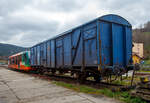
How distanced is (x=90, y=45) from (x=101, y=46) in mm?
755

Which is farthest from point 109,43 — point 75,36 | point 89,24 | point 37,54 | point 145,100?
point 37,54

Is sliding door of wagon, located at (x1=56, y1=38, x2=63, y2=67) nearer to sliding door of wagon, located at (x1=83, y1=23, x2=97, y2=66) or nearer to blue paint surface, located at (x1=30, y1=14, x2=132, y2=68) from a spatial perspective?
blue paint surface, located at (x1=30, y1=14, x2=132, y2=68)

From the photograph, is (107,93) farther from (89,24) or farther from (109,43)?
(89,24)

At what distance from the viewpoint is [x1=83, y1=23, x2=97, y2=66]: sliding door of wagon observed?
6.99 meters

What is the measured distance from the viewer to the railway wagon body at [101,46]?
671 cm

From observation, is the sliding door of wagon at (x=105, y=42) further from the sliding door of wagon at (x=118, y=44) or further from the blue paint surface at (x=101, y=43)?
the sliding door of wagon at (x=118, y=44)

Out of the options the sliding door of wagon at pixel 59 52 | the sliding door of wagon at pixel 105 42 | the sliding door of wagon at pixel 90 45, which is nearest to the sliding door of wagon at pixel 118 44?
the sliding door of wagon at pixel 105 42

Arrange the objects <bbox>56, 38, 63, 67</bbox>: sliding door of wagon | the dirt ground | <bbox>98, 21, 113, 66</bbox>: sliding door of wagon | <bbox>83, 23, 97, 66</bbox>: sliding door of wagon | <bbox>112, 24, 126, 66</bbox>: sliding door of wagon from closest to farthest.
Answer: the dirt ground → <bbox>98, 21, 113, 66</bbox>: sliding door of wagon → <bbox>83, 23, 97, 66</bbox>: sliding door of wagon → <bbox>112, 24, 126, 66</bbox>: sliding door of wagon → <bbox>56, 38, 63, 67</bbox>: sliding door of wagon

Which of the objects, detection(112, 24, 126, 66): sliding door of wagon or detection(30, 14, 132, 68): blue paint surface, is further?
detection(112, 24, 126, 66): sliding door of wagon

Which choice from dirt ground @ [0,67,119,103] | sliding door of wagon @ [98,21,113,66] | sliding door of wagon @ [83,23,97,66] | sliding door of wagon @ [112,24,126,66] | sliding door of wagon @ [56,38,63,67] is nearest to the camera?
dirt ground @ [0,67,119,103]

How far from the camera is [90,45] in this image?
727 centimetres

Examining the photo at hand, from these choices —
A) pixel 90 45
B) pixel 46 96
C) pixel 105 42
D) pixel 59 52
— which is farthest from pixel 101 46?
pixel 59 52

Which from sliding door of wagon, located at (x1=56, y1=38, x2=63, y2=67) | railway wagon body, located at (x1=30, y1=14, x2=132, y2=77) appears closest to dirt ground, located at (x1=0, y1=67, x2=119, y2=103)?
railway wagon body, located at (x1=30, y1=14, x2=132, y2=77)

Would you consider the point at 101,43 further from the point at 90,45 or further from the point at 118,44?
the point at 118,44
